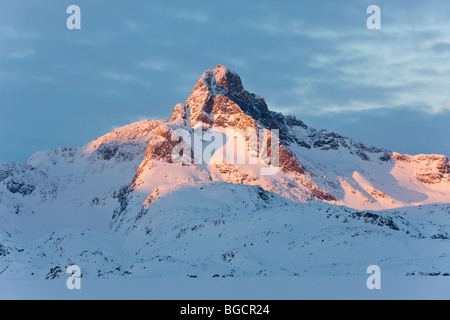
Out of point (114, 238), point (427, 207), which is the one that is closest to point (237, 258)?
point (114, 238)

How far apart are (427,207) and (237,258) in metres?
101

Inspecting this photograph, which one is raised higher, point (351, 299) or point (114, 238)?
point (114, 238)

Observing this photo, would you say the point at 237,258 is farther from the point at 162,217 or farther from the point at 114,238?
the point at 114,238

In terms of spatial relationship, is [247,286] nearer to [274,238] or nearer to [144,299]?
[144,299]

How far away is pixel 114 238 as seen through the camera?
130750 millimetres

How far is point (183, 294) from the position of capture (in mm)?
42562

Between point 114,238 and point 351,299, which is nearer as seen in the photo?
point 351,299

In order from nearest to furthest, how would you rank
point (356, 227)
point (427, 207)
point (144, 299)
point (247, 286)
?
point (144, 299) → point (247, 286) → point (356, 227) → point (427, 207)

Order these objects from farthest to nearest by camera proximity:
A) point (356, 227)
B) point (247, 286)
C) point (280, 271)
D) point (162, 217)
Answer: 1. point (162, 217)
2. point (356, 227)
3. point (280, 271)
4. point (247, 286)
